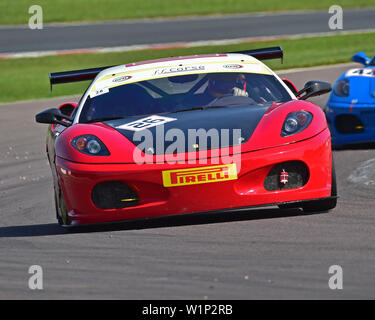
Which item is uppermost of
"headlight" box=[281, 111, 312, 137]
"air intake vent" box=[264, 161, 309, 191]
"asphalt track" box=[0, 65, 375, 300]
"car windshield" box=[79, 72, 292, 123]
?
"car windshield" box=[79, 72, 292, 123]

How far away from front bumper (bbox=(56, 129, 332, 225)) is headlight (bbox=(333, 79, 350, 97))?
13.6 ft

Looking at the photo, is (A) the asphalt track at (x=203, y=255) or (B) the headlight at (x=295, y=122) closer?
(A) the asphalt track at (x=203, y=255)

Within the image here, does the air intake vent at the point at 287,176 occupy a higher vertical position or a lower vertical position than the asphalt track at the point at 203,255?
higher

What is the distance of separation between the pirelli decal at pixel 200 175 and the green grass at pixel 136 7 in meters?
23.5

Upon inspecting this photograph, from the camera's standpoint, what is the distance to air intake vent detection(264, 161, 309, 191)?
5926mm

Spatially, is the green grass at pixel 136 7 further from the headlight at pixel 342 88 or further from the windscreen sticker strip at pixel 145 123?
the windscreen sticker strip at pixel 145 123

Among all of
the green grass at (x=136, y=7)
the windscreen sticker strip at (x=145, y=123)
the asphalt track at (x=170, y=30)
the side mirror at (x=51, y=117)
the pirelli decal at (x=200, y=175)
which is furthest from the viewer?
the green grass at (x=136, y=7)

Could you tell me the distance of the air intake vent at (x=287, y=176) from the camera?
5926 millimetres

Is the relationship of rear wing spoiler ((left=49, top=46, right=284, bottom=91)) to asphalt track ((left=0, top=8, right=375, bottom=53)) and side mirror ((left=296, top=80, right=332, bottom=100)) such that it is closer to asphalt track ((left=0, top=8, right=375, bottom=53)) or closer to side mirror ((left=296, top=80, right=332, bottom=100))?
side mirror ((left=296, top=80, right=332, bottom=100))

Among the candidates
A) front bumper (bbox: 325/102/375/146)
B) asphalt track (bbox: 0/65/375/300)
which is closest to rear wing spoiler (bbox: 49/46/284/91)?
asphalt track (bbox: 0/65/375/300)

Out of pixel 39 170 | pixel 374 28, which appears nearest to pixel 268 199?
pixel 39 170

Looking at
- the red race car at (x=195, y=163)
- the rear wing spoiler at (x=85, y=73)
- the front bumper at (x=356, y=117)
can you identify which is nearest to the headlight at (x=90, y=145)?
the red race car at (x=195, y=163)

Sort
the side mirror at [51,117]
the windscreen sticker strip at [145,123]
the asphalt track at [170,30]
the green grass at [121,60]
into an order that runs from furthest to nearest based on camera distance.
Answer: the asphalt track at [170,30], the green grass at [121,60], the side mirror at [51,117], the windscreen sticker strip at [145,123]

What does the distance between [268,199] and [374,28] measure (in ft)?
63.4
